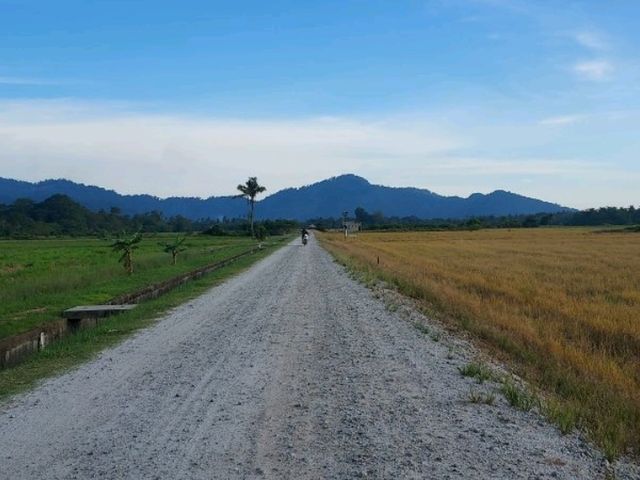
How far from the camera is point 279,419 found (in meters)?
6.79

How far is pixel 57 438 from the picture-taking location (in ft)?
20.2

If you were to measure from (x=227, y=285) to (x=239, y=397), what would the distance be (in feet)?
56.6

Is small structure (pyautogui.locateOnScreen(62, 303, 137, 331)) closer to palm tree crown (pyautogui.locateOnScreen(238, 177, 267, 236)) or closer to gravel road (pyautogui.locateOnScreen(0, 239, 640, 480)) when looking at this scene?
gravel road (pyautogui.locateOnScreen(0, 239, 640, 480))

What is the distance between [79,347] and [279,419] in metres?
6.21

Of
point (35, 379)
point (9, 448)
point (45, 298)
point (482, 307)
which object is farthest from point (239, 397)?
point (45, 298)

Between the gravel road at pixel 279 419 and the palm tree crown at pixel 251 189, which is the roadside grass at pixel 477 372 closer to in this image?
the gravel road at pixel 279 419

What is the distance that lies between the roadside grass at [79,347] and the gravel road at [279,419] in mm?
427

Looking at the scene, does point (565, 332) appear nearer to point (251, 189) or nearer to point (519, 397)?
point (519, 397)

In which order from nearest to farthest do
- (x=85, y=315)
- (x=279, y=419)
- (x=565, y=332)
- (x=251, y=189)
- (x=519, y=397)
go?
(x=279, y=419) < (x=519, y=397) < (x=565, y=332) < (x=85, y=315) < (x=251, y=189)

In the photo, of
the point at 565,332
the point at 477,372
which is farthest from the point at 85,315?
the point at 565,332

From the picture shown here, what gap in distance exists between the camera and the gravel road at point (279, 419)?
5.39m

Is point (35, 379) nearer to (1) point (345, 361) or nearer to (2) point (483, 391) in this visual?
(1) point (345, 361)

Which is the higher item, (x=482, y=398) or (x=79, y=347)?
(x=482, y=398)

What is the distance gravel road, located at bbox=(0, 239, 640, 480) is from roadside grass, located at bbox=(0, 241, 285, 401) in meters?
0.43
